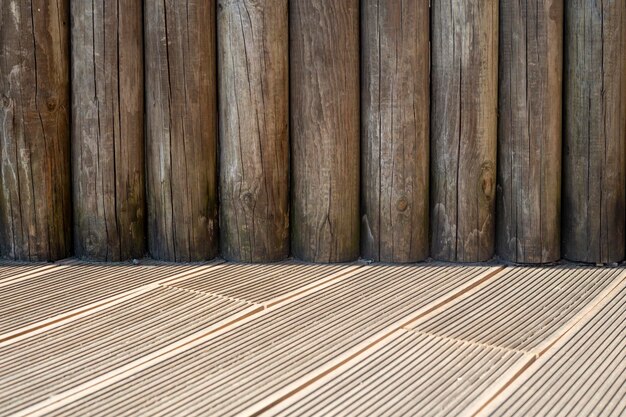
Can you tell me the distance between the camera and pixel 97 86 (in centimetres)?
355

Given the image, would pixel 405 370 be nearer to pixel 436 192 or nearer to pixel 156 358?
pixel 156 358

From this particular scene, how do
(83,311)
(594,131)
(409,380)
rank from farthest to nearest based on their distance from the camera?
(594,131)
(83,311)
(409,380)

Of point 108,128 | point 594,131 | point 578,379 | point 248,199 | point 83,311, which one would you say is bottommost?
point 578,379

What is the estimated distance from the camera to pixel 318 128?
3.54 meters

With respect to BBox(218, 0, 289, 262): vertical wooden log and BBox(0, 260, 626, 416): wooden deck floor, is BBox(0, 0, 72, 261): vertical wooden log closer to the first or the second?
BBox(0, 260, 626, 416): wooden deck floor

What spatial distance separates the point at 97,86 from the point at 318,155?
1082 millimetres

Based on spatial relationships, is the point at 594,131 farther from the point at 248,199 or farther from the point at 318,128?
the point at 248,199

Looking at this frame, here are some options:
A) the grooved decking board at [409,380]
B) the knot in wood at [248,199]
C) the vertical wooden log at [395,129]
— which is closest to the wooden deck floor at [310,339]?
the grooved decking board at [409,380]

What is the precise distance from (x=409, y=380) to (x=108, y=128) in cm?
200

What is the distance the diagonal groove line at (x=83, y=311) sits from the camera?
2.73m

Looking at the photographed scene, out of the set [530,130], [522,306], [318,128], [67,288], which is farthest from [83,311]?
[530,130]

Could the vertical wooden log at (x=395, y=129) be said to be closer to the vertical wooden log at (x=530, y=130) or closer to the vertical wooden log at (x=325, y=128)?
the vertical wooden log at (x=325, y=128)

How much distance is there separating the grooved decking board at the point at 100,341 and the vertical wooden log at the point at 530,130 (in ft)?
4.59

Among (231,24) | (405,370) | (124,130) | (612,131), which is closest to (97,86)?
(124,130)
